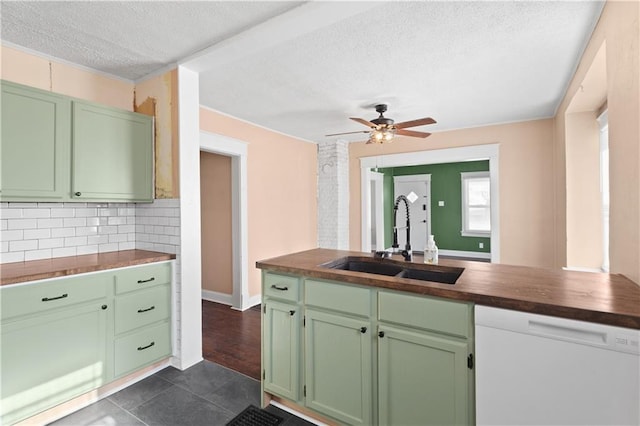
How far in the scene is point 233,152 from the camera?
4.04 meters

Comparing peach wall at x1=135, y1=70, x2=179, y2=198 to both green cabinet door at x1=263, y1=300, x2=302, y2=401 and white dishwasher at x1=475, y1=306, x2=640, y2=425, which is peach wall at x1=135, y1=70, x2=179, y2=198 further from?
white dishwasher at x1=475, y1=306, x2=640, y2=425

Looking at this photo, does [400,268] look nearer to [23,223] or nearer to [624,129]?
[624,129]

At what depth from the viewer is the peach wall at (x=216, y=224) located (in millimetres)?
4398

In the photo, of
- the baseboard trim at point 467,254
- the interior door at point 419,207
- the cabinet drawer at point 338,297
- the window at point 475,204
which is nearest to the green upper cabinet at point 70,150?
the cabinet drawer at point 338,297

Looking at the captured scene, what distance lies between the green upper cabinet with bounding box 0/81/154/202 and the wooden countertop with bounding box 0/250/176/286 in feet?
1.49

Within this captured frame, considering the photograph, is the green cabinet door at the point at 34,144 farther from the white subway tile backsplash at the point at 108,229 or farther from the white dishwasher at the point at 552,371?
the white dishwasher at the point at 552,371

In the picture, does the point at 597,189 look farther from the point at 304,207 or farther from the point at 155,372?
the point at 155,372

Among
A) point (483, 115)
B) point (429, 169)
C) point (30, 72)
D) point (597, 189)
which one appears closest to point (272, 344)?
point (30, 72)

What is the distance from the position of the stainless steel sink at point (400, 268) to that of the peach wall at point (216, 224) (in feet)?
8.40

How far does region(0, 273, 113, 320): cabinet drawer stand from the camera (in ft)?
5.95

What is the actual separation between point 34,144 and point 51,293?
1.01 metres

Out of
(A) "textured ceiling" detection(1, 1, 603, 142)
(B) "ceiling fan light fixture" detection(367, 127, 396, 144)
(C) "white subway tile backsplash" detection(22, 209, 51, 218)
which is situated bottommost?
(C) "white subway tile backsplash" detection(22, 209, 51, 218)

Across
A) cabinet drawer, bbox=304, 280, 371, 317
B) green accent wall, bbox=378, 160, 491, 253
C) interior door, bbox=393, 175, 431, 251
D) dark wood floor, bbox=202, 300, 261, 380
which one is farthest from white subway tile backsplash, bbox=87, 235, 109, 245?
interior door, bbox=393, 175, 431, 251

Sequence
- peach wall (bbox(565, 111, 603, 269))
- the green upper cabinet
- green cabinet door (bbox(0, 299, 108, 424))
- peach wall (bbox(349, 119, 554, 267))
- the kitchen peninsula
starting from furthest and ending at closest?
peach wall (bbox(349, 119, 554, 267))
peach wall (bbox(565, 111, 603, 269))
the green upper cabinet
green cabinet door (bbox(0, 299, 108, 424))
the kitchen peninsula
